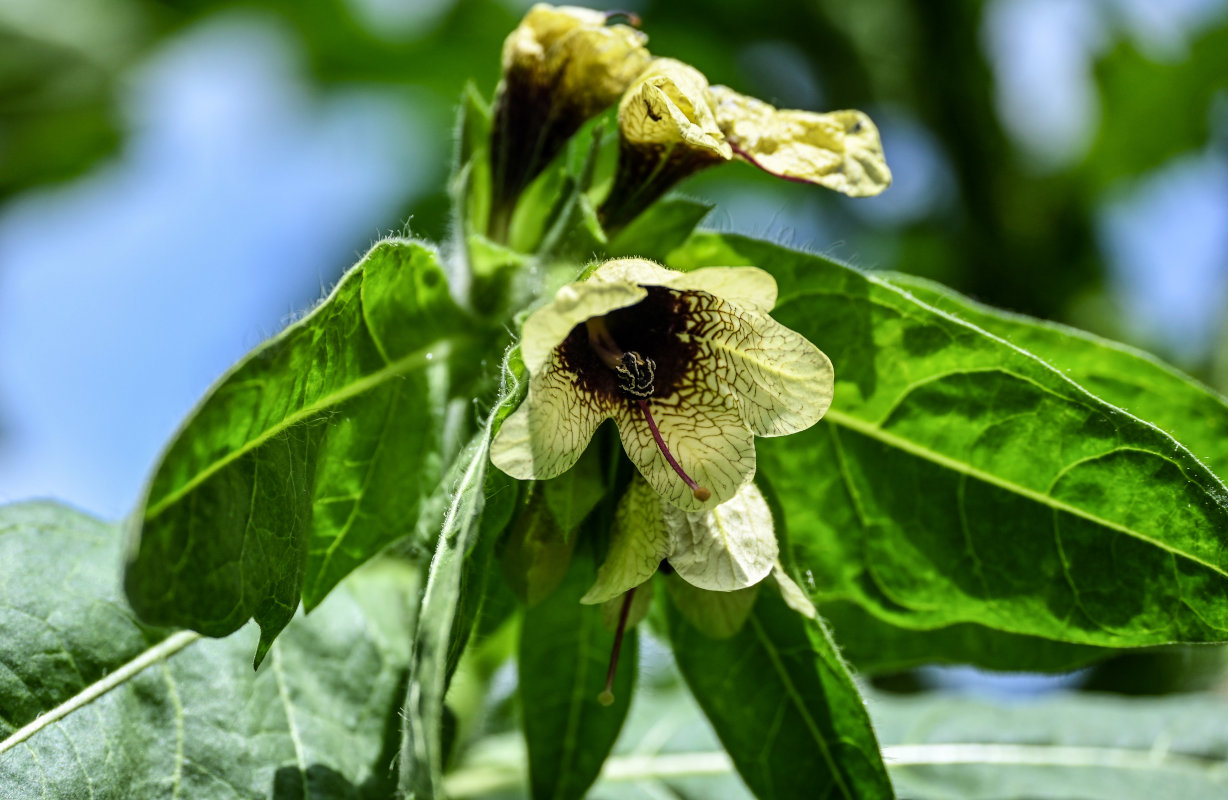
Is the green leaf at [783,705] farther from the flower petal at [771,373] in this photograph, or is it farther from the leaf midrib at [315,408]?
the leaf midrib at [315,408]

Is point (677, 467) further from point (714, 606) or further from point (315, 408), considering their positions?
point (315, 408)

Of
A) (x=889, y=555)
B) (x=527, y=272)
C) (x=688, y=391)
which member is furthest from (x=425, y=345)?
(x=889, y=555)

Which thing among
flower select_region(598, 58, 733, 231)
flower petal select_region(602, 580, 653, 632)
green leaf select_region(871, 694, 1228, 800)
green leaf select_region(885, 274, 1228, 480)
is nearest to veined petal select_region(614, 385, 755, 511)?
flower petal select_region(602, 580, 653, 632)

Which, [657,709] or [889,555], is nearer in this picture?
[889,555]

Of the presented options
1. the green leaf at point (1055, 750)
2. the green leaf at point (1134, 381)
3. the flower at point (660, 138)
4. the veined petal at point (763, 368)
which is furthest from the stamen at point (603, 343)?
the green leaf at point (1055, 750)

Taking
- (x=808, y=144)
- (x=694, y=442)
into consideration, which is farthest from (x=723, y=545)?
(x=808, y=144)

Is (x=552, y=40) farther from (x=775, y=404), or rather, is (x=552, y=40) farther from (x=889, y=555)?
(x=889, y=555)
